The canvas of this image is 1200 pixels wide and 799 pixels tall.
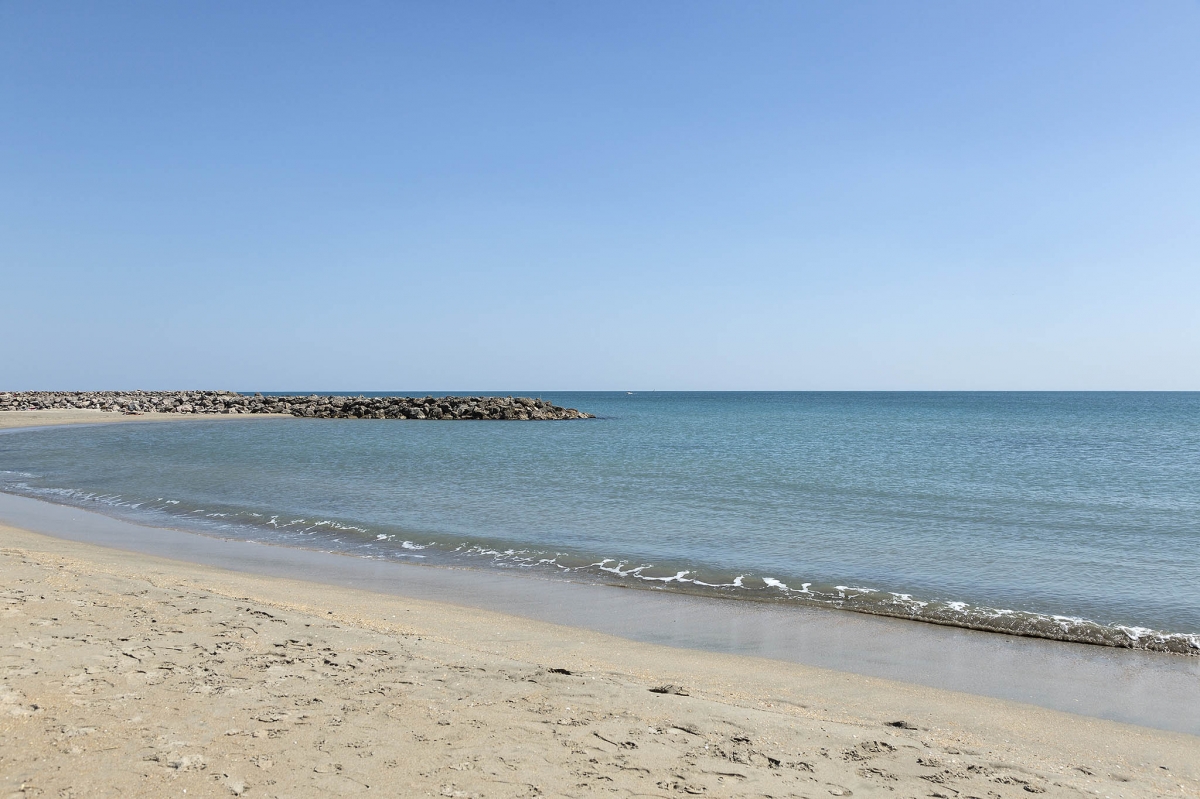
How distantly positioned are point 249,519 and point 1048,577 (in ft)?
51.8

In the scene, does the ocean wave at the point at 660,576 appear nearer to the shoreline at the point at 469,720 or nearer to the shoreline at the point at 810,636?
the shoreline at the point at 810,636

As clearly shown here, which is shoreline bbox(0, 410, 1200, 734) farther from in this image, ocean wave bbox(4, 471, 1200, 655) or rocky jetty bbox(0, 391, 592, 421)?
rocky jetty bbox(0, 391, 592, 421)

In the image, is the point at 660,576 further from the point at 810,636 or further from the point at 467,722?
the point at 467,722

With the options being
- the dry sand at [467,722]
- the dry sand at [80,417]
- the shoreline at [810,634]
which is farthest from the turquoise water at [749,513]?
the dry sand at [80,417]

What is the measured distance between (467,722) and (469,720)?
0.04 metres

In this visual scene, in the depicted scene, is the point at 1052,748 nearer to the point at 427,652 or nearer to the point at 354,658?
the point at 427,652

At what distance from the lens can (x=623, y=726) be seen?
5.34 meters

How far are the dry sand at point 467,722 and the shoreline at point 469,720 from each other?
20 mm

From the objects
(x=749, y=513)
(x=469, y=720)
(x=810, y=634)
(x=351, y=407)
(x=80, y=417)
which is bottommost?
(x=810, y=634)

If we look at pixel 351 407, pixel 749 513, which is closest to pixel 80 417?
pixel 351 407

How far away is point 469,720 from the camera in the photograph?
5.26m

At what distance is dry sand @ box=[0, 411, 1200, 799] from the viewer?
4367 mm

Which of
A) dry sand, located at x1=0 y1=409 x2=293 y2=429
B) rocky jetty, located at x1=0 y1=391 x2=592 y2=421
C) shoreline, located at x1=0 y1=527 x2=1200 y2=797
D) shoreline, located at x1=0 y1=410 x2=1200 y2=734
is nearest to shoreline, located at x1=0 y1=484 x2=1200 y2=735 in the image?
shoreline, located at x1=0 y1=410 x2=1200 y2=734

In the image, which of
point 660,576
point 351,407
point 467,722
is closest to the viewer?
point 467,722
